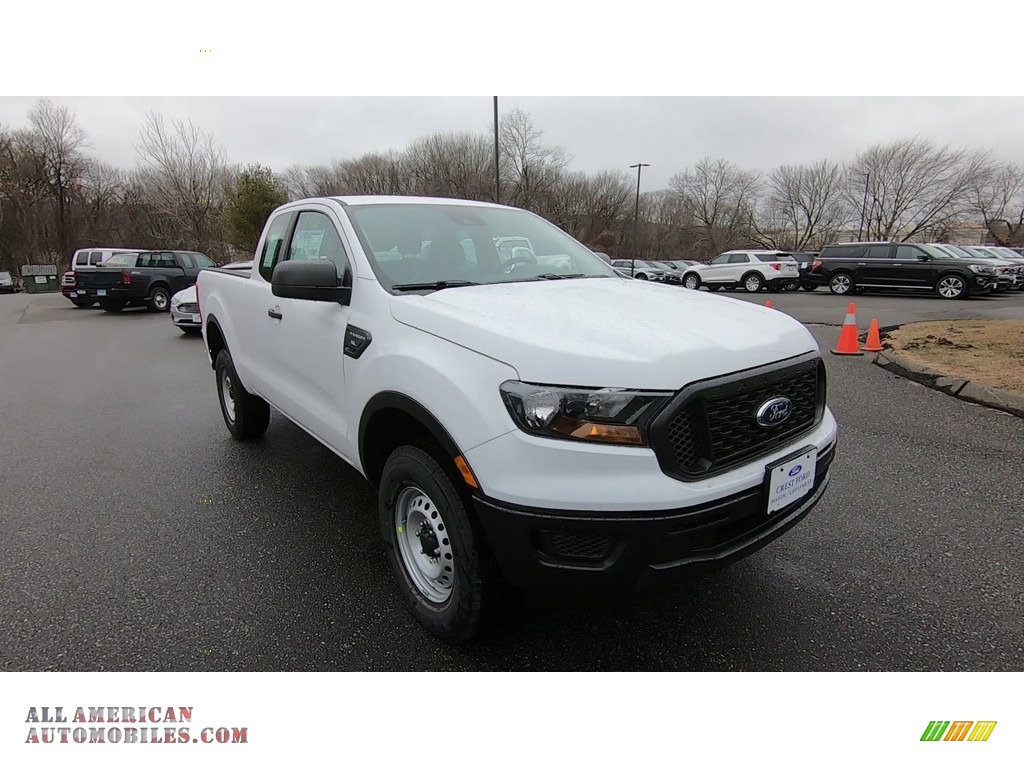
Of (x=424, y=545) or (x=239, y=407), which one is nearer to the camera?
(x=424, y=545)

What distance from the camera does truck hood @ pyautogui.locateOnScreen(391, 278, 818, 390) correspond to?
1.76 metres

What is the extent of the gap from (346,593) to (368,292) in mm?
1431

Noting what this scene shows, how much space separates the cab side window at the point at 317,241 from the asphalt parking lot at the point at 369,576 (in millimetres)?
1557

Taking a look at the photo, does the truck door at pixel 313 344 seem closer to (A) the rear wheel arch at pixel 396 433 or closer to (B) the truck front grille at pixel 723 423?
(A) the rear wheel arch at pixel 396 433

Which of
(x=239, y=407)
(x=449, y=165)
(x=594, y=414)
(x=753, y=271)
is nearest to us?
(x=594, y=414)

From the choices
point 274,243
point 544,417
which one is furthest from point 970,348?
point 274,243

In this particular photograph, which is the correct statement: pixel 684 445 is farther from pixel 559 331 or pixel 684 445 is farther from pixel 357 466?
pixel 357 466

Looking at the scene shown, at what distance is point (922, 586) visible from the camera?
2629mm

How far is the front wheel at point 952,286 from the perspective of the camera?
55.1 feet

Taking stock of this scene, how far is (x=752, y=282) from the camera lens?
22.5 meters

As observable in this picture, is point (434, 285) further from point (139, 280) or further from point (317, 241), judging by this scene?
point (139, 280)

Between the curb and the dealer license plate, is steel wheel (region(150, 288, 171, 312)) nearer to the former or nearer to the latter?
the curb
